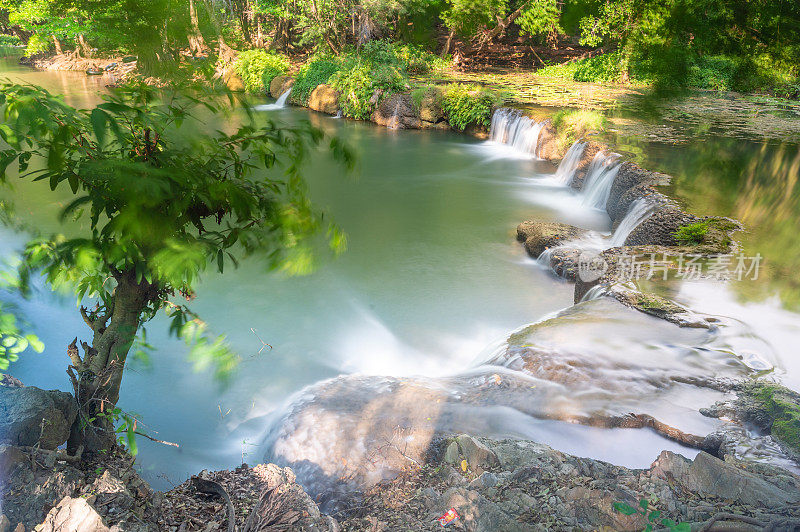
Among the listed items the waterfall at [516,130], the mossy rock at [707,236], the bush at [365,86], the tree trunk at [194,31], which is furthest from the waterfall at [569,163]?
the tree trunk at [194,31]

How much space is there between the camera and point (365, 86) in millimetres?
15219

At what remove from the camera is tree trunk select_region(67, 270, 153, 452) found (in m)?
1.95

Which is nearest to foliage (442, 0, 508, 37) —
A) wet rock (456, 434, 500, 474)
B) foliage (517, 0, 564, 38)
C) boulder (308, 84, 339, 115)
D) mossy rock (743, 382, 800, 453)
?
foliage (517, 0, 564, 38)

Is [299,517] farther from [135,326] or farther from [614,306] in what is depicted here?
[614,306]

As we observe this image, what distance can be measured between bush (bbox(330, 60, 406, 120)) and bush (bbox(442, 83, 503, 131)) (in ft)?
5.92

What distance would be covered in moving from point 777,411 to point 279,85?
17.4 m

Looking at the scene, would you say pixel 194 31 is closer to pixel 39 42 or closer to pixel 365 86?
pixel 39 42

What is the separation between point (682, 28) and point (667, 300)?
136 inches

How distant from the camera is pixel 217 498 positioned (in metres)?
2.22

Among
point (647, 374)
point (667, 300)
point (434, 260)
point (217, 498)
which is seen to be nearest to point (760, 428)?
point (647, 374)

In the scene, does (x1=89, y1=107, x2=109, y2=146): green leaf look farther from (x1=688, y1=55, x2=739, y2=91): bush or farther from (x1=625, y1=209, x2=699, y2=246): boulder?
(x1=625, y1=209, x2=699, y2=246): boulder

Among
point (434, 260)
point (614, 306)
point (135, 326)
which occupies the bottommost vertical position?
point (434, 260)

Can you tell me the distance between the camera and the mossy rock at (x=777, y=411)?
9.72ft

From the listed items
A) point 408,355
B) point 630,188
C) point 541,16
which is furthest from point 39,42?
point 541,16
